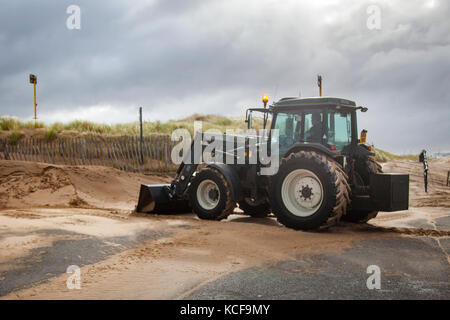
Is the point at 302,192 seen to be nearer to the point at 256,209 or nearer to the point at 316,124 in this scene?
the point at 316,124

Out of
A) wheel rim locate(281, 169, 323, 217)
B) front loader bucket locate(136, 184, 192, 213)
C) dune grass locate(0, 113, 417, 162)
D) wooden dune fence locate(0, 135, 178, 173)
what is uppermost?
dune grass locate(0, 113, 417, 162)

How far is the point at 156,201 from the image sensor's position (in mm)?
10477

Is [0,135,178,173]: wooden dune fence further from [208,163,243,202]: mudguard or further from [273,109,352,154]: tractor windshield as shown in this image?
[273,109,352,154]: tractor windshield

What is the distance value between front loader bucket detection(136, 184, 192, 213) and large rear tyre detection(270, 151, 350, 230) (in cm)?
334

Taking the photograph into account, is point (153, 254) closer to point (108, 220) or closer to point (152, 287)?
point (152, 287)

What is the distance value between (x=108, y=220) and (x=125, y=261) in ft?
10.7

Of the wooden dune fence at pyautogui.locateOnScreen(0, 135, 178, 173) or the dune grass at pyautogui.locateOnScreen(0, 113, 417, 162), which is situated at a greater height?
the dune grass at pyautogui.locateOnScreen(0, 113, 417, 162)

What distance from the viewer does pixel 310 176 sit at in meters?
7.89

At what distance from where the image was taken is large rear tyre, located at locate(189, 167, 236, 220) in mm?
9320

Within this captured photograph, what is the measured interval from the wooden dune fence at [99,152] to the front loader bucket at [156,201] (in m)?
9.85

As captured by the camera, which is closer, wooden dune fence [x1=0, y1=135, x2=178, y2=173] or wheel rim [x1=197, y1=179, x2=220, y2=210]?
wheel rim [x1=197, y1=179, x2=220, y2=210]

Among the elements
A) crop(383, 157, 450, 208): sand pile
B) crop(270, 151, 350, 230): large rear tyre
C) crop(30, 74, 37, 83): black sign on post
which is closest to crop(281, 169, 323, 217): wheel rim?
crop(270, 151, 350, 230): large rear tyre

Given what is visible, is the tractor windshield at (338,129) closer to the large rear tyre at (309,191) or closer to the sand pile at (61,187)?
the large rear tyre at (309,191)

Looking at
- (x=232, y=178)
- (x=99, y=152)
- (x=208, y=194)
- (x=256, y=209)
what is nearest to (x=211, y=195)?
(x=208, y=194)
